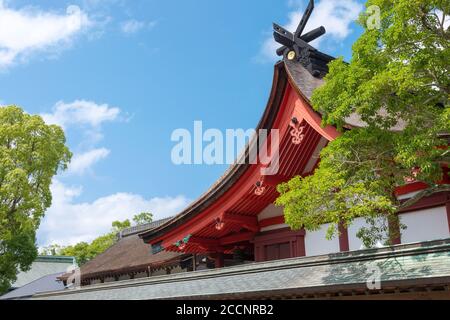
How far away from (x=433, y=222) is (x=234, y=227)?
19.4ft

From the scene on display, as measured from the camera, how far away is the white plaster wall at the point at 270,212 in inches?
584

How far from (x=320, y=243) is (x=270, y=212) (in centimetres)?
194

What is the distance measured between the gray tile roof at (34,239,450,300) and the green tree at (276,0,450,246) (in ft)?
1.98

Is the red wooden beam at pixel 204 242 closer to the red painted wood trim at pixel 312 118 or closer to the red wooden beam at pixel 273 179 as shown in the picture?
the red wooden beam at pixel 273 179

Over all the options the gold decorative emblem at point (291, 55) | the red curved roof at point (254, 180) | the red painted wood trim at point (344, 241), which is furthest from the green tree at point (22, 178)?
the red painted wood trim at point (344, 241)

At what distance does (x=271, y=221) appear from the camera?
1496 centimetres

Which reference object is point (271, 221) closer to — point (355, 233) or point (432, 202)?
point (355, 233)

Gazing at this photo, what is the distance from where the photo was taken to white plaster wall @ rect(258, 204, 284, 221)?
1484cm

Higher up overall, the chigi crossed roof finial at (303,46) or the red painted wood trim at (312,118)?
the chigi crossed roof finial at (303,46)

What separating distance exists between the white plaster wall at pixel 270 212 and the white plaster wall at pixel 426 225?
3.73 meters

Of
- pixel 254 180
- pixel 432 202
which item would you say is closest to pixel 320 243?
pixel 254 180

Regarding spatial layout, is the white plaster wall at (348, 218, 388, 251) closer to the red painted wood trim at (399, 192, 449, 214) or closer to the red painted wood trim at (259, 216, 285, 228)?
the red painted wood trim at (399, 192, 449, 214)
